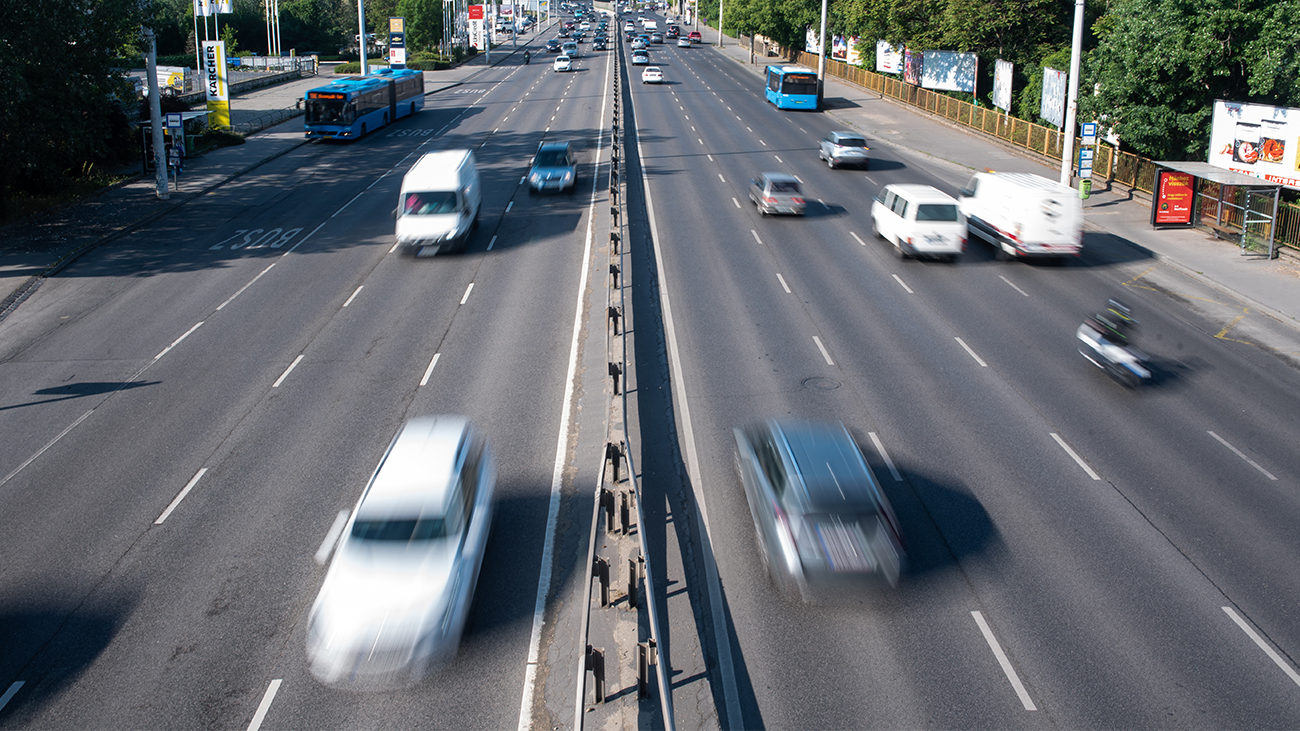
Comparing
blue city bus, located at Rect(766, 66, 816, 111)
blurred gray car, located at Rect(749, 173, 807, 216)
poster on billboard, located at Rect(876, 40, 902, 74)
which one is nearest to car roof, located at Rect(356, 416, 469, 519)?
blurred gray car, located at Rect(749, 173, 807, 216)

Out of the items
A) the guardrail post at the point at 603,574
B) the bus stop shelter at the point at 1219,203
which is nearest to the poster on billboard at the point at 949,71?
the bus stop shelter at the point at 1219,203

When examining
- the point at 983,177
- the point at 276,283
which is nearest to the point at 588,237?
the point at 276,283

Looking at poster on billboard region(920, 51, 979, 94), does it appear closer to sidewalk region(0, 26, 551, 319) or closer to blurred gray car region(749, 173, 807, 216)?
blurred gray car region(749, 173, 807, 216)

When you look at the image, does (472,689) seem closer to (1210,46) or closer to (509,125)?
(1210,46)

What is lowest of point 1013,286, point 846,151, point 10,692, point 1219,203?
point 10,692

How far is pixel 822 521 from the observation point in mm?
10781

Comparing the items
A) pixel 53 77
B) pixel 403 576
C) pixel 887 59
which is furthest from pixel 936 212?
pixel 887 59

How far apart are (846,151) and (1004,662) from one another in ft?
102

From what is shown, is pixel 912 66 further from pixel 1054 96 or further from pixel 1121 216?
pixel 1121 216

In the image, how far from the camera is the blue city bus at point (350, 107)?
1843 inches

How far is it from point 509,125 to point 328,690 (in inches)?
1814

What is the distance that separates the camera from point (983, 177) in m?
27.4

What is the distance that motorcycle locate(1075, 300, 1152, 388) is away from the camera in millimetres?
17031

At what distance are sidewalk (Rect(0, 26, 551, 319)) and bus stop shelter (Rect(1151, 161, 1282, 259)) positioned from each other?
106 feet
